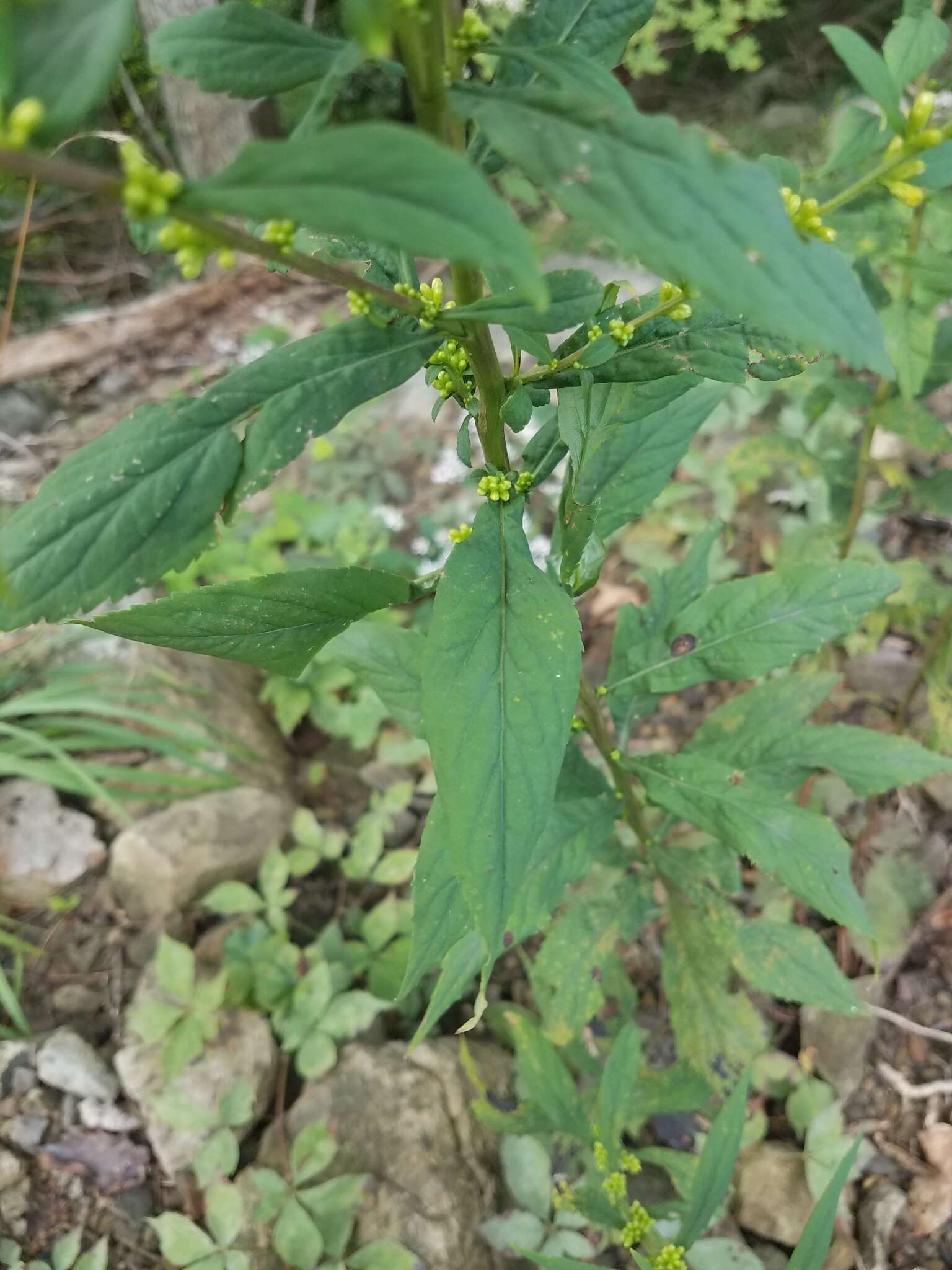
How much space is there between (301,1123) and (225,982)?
1.26 ft

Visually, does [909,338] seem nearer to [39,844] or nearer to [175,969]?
[175,969]

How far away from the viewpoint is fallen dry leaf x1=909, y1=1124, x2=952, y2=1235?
172 cm

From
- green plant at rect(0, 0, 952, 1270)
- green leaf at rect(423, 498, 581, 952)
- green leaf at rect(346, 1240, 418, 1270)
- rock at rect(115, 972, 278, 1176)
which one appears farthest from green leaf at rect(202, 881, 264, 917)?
green leaf at rect(423, 498, 581, 952)

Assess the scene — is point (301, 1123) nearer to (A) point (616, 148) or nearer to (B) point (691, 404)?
(B) point (691, 404)

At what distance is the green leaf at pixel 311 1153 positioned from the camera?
68.7 inches

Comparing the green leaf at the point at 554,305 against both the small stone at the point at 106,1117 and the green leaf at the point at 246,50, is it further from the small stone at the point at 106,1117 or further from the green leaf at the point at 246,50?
the small stone at the point at 106,1117

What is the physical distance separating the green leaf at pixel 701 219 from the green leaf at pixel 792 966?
129 cm

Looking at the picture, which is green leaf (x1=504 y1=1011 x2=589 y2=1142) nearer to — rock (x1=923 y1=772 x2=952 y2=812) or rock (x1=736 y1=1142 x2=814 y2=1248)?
rock (x1=736 y1=1142 x2=814 y2=1248)

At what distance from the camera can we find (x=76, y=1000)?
7.07 ft

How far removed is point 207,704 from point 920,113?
7.97 feet

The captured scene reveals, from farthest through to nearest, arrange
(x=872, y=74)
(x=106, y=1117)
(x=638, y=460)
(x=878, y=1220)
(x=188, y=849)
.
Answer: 1. (x=188, y=849)
2. (x=106, y=1117)
3. (x=878, y=1220)
4. (x=638, y=460)
5. (x=872, y=74)

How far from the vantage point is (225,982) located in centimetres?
203

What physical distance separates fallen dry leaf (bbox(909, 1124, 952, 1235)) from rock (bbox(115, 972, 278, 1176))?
60.4 inches

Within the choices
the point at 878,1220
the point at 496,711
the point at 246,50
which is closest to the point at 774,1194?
the point at 878,1220
